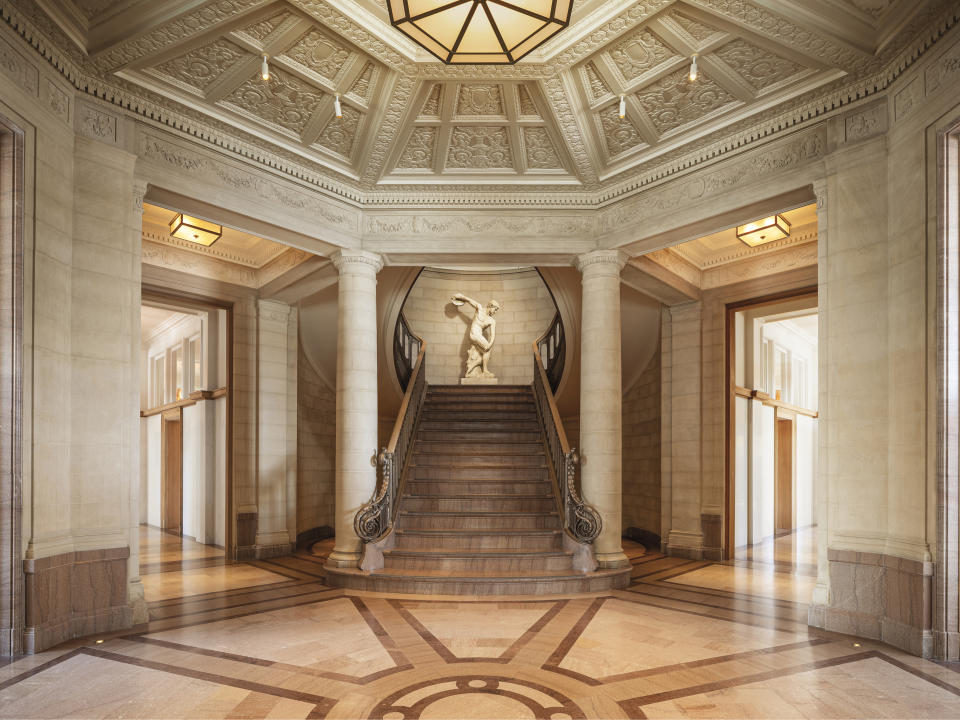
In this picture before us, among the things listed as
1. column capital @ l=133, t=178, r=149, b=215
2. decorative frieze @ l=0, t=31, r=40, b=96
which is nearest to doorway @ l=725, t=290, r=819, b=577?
column capital @ l=133, t=178, r=149, b=215

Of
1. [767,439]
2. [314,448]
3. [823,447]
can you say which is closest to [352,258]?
[314,448]

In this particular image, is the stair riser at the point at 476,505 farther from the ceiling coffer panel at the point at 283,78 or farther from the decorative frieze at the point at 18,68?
the decorative frieze at the point at 18,68

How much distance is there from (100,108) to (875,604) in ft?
23.6

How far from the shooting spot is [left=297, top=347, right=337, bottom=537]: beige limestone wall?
10.0 m

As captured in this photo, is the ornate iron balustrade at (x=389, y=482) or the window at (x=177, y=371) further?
the window at (x=177, y=371)

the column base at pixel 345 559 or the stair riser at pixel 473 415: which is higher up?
the stair riser at pixel 473 415

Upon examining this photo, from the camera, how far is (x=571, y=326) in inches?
417

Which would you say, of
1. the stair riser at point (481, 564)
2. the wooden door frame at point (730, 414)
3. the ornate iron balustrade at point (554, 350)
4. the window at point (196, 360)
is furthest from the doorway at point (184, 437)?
the wooden door frame at point (730, 414)

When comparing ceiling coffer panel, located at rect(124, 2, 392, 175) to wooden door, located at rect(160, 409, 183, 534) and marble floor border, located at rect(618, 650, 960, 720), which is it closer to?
marble floor border, located at rect(618, 650, 960, 720)

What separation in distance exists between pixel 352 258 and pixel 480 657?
451 centimetres

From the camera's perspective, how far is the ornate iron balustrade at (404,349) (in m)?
11.1

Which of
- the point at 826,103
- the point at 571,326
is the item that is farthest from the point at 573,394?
the point at 826,103

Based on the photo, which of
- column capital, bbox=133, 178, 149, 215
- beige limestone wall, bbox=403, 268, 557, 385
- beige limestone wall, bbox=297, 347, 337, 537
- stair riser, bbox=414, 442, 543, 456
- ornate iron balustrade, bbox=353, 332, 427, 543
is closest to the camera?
column capital, bbox=133, 178, 149, 215

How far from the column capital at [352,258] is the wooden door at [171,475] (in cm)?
646
